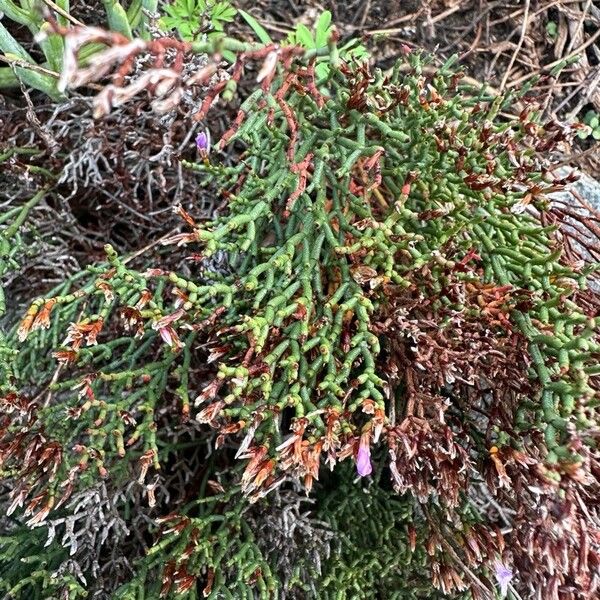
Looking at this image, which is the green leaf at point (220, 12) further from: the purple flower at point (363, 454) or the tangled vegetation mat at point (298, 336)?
the purple flower at point (363, 454)

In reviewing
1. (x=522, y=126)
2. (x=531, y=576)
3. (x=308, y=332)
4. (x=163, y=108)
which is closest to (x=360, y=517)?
(x=531, y=576)

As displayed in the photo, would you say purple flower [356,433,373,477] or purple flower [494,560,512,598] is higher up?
purple flower [356,433,373,477]

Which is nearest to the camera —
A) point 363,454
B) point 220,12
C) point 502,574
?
point 363,454

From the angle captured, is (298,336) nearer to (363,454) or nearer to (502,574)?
(363,454)

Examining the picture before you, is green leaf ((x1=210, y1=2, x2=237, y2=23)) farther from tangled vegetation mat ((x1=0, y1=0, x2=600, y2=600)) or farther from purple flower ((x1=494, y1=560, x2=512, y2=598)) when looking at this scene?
purple flower ((x1=494, y1=560, x2=512, y2=598))

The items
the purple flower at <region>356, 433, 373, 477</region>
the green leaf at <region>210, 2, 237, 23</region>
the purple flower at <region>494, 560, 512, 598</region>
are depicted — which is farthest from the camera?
the green leaf at <region>210, 2, 237, 23</region>

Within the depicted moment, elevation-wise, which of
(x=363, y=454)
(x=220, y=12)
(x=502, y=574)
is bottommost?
(x=502, y=574)

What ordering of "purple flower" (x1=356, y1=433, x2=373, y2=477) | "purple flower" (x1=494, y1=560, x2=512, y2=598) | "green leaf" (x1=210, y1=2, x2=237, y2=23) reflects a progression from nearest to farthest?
"purple flower" (x1=356, y1=433, x2=373, y2=477), "purple flower" (x1=494, y1=560, x2=512, y2=598), "green leaf" (x1=210, y1=2, x2=237, y2=23)

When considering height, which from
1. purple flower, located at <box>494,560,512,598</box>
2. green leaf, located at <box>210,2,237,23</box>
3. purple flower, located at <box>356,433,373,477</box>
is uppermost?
green leaf, located at <box>210,2,237,23</box>

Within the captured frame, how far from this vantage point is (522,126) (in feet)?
6.11

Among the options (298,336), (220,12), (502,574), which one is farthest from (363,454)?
(220,12)

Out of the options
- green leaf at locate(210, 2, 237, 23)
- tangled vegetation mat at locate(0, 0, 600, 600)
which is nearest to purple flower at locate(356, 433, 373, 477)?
tangled vegetation mat at locate(0, 0, 600, 600)

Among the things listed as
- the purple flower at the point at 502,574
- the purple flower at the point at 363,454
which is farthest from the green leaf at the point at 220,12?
the purple flower at the point at 502,574

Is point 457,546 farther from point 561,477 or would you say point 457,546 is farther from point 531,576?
Result: point 561,477
